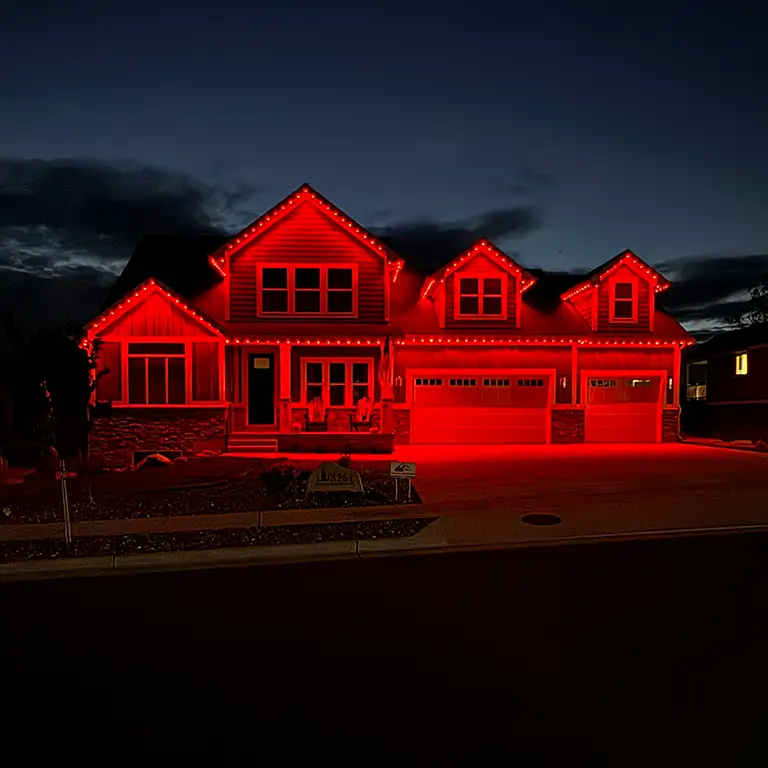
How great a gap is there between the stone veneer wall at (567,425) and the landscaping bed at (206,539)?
1368cm

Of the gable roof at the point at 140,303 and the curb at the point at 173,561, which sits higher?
the gable roof at the point at 140,303

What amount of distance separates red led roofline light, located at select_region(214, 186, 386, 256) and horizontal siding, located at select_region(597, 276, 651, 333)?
24.4ft

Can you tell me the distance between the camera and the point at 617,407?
23594mm

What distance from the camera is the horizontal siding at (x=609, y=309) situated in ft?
76.1

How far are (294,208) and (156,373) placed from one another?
6.42 metres

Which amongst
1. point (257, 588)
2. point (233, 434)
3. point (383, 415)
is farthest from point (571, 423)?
point (257, 588)

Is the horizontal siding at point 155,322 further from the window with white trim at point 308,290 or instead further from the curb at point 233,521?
the curb at point 233,521

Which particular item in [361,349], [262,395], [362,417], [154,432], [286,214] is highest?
[286,214]

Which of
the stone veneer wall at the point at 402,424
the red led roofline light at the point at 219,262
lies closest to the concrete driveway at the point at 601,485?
the stone veneer wall at the point at 402,424

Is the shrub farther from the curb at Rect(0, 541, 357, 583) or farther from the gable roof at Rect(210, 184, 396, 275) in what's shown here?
the gable roof at Rect(210, 184, 396, 275)

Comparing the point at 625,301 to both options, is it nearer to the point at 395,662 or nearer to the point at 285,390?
the point at 285,390

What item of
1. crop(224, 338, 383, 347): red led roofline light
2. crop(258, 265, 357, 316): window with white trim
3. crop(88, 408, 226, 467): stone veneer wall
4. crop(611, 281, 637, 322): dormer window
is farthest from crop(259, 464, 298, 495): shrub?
crop(611, 281, 637, 322): dormer window

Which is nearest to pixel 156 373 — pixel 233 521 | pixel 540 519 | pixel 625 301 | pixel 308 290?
pixel 308 290

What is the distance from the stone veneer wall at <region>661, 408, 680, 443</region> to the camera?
78.1ft
